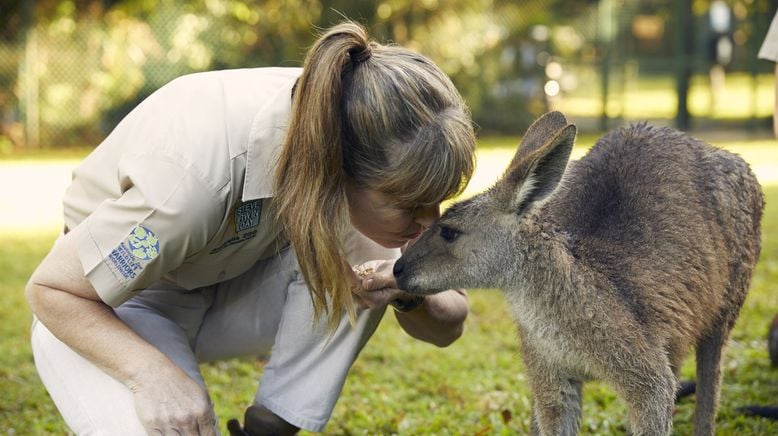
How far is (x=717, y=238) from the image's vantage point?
120 inches

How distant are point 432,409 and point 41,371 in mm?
1451

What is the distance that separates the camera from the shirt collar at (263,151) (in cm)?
249

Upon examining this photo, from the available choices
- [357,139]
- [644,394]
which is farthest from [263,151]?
[644,394]

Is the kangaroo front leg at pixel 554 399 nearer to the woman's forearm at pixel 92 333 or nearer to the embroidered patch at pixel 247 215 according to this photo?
the embroidered patch at pixel 247 215

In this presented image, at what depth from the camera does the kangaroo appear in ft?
8.67

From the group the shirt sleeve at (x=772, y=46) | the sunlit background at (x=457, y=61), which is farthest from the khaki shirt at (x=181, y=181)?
the sunlit background at (x=457, y=61)

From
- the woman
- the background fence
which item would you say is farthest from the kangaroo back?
the background fence

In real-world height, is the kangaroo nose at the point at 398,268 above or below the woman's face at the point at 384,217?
below

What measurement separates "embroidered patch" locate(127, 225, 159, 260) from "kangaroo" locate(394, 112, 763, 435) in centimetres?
68

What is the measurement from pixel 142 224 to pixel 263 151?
0.34 m

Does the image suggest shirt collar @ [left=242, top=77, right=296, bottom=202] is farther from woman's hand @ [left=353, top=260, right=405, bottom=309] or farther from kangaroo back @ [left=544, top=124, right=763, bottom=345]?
kangaroo back @ [left=544, top=124, right=763, bottom=345]

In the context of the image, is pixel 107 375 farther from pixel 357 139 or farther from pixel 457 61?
pixel 457 61

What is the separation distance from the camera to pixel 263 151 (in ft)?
8.25

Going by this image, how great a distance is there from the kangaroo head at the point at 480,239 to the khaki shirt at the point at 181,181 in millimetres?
418
